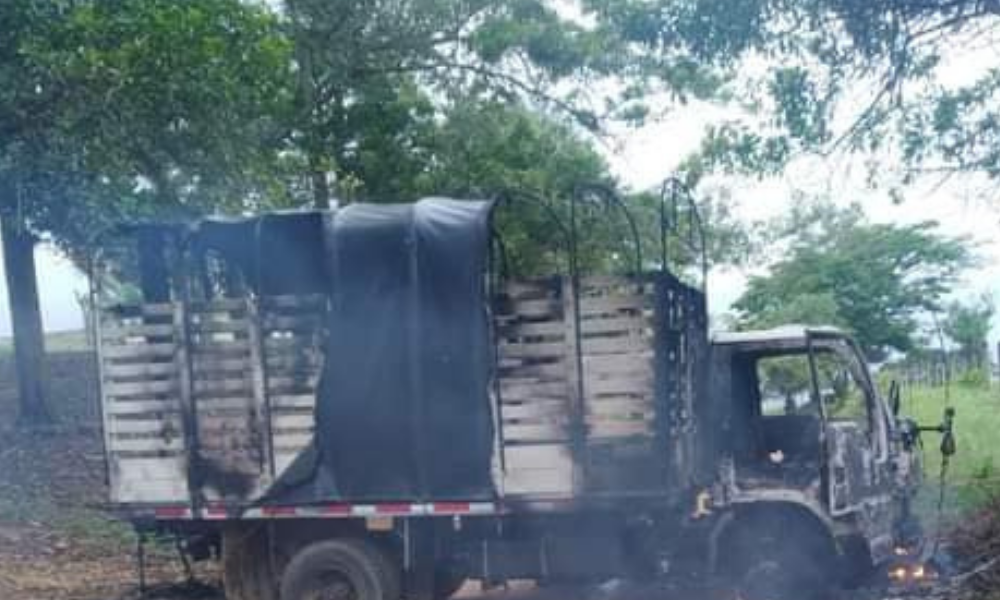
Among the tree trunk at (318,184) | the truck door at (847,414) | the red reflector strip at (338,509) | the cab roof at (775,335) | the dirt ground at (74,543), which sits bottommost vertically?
the dirt ground at (74,543)

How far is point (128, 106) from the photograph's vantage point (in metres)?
11.7

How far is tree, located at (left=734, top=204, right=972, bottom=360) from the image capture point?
21.0 meters

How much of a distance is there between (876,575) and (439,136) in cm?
1102

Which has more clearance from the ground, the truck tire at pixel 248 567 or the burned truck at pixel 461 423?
the burned truck at pixel 461 423

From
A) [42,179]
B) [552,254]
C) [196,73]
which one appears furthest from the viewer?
[552,254]

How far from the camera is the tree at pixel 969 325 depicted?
21609 mm

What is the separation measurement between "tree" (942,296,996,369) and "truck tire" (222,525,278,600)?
15.7m

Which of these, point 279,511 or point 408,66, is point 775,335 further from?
point 408,66

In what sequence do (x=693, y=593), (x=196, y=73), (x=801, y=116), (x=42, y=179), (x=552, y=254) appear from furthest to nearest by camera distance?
(x=552, y=254), (x=42, y=179), (x=196, y=73), (x=801, y=116), (x=693, y=593)

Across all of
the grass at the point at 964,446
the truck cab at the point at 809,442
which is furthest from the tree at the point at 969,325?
the truck cab at the point at 809,442

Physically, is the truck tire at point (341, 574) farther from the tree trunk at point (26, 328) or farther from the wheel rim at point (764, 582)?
the tree trunk at point (26, 328)

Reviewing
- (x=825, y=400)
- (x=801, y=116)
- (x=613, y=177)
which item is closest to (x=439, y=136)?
(x=613, y=177)

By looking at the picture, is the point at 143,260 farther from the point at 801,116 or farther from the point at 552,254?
the point at 552,254

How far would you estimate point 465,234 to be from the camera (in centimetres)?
850
